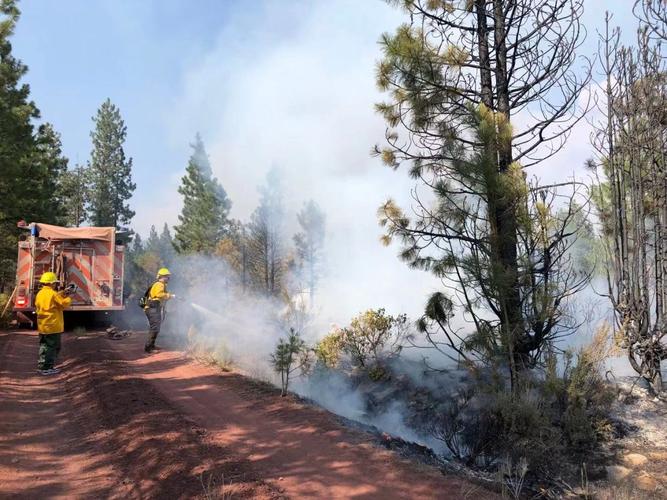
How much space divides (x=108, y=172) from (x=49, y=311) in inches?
1385

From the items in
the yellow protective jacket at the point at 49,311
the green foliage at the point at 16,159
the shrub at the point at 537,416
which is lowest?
the shrub at the point at 537,416

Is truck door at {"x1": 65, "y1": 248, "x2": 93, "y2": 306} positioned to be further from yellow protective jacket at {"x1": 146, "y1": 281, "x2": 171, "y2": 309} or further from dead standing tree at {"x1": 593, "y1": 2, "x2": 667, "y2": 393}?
dead standing tree at {"x1": 593, "y1": 2, "x2": 667, "y2": 393}

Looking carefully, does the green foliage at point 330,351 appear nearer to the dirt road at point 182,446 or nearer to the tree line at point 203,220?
the dirt road at point 182,446

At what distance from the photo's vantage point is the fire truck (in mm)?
12914

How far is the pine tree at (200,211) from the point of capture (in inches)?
1494

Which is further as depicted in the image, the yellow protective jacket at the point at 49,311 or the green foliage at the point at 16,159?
the green foliage at the point at 16,159

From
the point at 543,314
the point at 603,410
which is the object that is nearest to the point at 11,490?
the point at 543,314

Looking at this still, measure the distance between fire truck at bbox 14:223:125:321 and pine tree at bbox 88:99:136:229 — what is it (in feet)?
90.3

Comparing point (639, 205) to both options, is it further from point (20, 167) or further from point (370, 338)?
point (20, 167)

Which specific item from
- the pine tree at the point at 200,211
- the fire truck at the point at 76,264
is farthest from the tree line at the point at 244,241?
the fire truck at the point at 76,264

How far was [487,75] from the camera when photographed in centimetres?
737

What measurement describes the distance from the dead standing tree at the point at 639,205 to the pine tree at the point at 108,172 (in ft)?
126

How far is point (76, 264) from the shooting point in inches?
533

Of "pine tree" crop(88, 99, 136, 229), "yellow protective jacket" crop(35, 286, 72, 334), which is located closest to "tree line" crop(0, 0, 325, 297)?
"pine tree" crop(88, 99, 136, 229)
